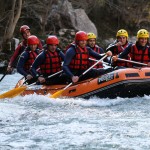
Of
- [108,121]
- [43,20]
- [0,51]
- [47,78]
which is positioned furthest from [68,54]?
[43,20]

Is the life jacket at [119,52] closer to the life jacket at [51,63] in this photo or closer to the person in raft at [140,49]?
the person in raft at [140,49]

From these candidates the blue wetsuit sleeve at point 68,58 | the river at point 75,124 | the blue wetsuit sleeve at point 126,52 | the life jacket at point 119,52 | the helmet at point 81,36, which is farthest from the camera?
the life jacket at point 119,52

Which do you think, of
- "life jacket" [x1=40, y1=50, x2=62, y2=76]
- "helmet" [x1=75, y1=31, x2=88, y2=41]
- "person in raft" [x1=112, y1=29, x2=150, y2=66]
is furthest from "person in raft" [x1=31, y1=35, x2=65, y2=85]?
"person in raft" [x1=112, y1=29, x2=150, y2=66]

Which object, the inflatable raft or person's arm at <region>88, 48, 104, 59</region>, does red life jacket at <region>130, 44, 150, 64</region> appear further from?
the inflatable raft

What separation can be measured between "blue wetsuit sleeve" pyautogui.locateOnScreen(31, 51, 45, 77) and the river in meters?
0.80

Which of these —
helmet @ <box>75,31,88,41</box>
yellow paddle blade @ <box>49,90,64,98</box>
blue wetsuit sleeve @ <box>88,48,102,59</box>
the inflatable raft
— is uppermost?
helmet @ <box>75,31,88,41</box>

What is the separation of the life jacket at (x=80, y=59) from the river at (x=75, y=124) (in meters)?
1.00

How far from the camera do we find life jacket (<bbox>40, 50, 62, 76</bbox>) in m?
10.6

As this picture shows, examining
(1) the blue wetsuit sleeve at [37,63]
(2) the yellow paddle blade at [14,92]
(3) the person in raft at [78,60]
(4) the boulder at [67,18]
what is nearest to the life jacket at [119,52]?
(3) the person in raft at [78,60]

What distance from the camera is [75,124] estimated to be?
7.42 meters

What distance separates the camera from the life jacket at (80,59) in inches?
406

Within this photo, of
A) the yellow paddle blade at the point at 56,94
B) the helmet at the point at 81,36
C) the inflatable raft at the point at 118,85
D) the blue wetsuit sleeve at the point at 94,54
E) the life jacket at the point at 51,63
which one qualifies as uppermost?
the helmet at the point at 81,36

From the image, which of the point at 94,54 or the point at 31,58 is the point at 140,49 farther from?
the point at 31,58

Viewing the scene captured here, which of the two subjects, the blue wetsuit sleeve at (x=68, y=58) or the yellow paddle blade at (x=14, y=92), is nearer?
the blue wetsuit sleeve at (x=68, y=58)
